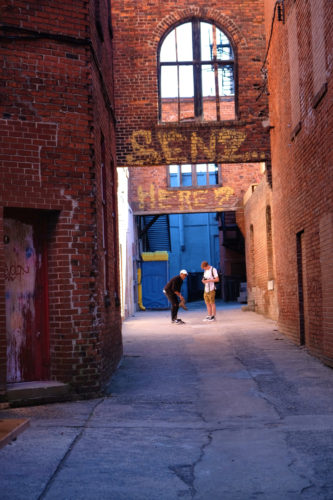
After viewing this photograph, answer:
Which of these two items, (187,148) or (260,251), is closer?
(187,148)

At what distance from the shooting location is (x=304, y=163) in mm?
11625

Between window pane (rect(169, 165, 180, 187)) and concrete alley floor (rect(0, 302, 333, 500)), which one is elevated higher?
window pane (rect(169, 165, 180, 187))

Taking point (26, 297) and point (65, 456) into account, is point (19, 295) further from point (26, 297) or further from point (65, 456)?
point (65, 456)

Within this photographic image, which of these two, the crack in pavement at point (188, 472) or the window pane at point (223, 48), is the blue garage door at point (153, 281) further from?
the crack in pavement at point (188, 472)

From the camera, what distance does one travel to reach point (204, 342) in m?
13.6

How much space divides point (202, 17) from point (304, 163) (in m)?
7.13

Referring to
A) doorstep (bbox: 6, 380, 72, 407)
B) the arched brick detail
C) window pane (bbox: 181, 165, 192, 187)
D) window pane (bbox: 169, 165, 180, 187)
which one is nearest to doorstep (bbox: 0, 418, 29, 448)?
doorstep (bbox: 6, 380, 72, 407)

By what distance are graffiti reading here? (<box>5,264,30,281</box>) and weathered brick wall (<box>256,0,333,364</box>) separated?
4521 mm

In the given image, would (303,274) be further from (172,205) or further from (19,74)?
(172,205)

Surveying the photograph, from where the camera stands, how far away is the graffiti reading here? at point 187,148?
16250 mm

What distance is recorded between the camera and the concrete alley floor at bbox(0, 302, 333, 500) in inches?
171

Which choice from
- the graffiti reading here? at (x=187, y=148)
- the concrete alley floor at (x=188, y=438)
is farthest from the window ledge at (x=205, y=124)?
the concrete alley floor at (x=188, y=438)

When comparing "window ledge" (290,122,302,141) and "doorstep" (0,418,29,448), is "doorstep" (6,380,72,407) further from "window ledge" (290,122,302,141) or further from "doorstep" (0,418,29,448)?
"window ledge" (290,122,302,141)

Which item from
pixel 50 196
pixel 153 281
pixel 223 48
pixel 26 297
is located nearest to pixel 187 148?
pixel 223 48
